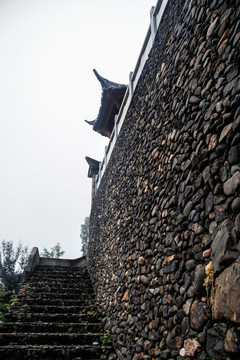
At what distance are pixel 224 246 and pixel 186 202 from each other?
65cm

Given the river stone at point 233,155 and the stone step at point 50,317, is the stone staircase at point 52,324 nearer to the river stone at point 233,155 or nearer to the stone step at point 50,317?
the stone step at point 50,317

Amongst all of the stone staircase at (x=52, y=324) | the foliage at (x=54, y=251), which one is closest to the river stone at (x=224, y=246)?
the stone staircase at (x=52, y=324)

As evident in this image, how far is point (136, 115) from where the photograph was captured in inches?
173

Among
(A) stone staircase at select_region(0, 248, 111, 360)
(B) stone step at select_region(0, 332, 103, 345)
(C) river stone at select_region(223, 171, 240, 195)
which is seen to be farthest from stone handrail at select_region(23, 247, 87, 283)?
(C) river stone at select_region(223, 171, 240, 195)

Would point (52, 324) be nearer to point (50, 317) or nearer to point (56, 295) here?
point (50, 317)

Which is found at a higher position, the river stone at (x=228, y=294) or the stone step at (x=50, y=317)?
the river stone at (x=228, y=294)

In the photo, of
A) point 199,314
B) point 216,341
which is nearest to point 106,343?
point 199,314

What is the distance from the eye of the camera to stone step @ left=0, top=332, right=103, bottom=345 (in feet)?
12.2

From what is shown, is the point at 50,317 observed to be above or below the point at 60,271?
below

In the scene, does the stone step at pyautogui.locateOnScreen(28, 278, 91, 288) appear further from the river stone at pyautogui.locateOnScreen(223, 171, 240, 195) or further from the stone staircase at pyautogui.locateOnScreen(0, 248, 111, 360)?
the river stone at pyautogui.locateOnScreen(223, 171, 240, 195)

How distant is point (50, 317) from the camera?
14.5 feet

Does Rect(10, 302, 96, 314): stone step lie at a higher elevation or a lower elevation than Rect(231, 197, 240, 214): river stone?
lower

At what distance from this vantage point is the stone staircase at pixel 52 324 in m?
3.49

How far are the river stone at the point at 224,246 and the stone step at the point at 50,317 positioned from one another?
377cm
